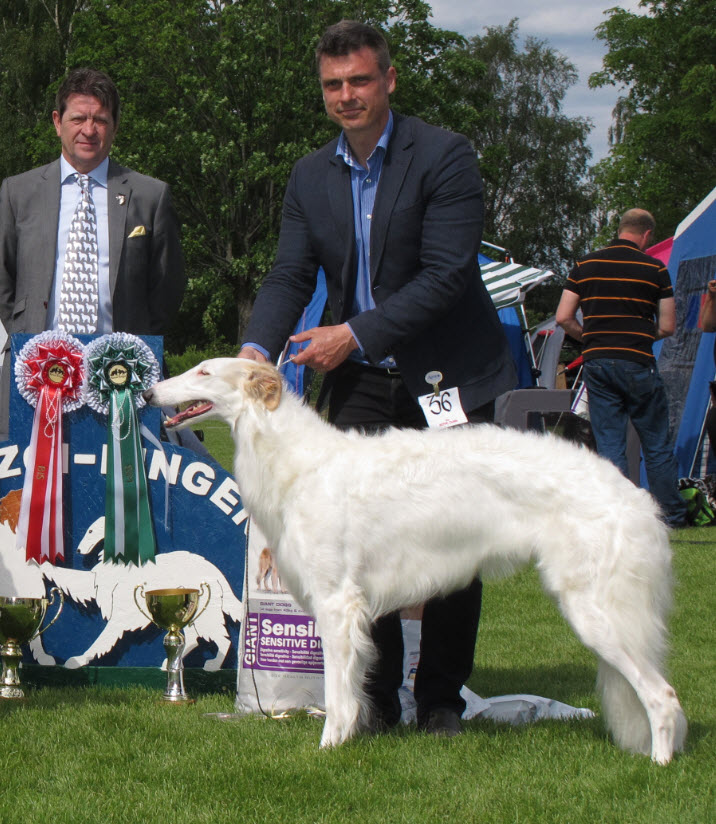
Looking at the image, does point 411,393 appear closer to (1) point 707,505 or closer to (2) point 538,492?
(2) point 538,492

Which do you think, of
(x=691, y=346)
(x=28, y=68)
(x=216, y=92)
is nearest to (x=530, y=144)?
(x=216, y=92)

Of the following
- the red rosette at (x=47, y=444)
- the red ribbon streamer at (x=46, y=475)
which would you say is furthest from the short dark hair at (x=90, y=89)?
the red ribbon streamer at (x=46, y=475)

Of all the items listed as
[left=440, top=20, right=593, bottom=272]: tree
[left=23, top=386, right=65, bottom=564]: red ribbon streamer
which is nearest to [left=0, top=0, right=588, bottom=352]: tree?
[left=440, top=20, right=593, bottom=272]: tree

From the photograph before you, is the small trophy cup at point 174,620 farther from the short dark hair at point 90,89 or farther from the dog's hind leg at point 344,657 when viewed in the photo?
the short dark hair at point 90,89

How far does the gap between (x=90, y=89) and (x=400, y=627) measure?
2.70 m

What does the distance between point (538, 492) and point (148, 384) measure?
1859 mm

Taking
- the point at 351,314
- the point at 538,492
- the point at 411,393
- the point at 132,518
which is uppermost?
the point at 351,314

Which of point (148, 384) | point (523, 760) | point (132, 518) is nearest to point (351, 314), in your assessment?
point (148, 384)

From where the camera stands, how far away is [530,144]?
1578 inches

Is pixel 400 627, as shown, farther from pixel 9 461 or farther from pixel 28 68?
pixel 28 68

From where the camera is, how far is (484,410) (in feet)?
12.4

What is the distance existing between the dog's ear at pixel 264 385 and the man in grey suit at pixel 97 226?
4.62 ft

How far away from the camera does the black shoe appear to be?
363cm

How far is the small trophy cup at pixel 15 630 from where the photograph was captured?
404cm
